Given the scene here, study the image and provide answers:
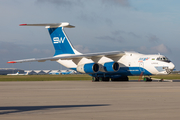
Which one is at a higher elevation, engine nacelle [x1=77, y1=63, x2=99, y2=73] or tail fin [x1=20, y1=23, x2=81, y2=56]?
tail fin [x1=20, y1=23, x2=81, y2=56]

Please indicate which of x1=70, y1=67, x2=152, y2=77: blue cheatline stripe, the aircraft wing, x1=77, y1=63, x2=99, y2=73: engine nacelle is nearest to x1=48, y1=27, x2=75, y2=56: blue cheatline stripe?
the aircraft wing

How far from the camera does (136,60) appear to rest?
36.1 metres

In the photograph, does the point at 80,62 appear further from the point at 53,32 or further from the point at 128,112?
the point at 128,112

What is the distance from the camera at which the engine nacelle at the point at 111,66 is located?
36094mm

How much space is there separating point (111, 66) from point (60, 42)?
1008 centimetres

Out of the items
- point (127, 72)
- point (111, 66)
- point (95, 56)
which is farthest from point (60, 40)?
point (127, 72)

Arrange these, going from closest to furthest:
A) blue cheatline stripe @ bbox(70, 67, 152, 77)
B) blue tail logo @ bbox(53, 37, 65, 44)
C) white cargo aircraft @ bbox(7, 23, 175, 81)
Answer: white cargo aircraft @ bbox(7, 23, 175, 81), blue cheatline stripe @ bbox(70, 67, 152, 77), blue tail logo @ bbox(53, 37, 65, 44)

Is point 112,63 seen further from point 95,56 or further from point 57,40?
point 57,40

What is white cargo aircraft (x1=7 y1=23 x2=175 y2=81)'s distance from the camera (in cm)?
3459

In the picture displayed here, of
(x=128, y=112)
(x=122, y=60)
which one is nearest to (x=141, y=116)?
(x=128, y=112)

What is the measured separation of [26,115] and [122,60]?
29769 mm

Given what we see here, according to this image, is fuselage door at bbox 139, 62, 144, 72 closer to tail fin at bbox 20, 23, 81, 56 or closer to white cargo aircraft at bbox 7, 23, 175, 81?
white cargo aircraft at bbox 7, 23, 175, 81

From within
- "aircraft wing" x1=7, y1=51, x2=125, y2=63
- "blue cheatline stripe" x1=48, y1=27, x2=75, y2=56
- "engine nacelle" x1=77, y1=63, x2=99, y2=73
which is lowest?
"engine nacelle" x1=77, y1=63, x2=99, y2=73

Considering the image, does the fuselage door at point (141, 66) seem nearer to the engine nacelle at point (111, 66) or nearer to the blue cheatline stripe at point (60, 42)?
the engine nacelle at point (111, 66)
